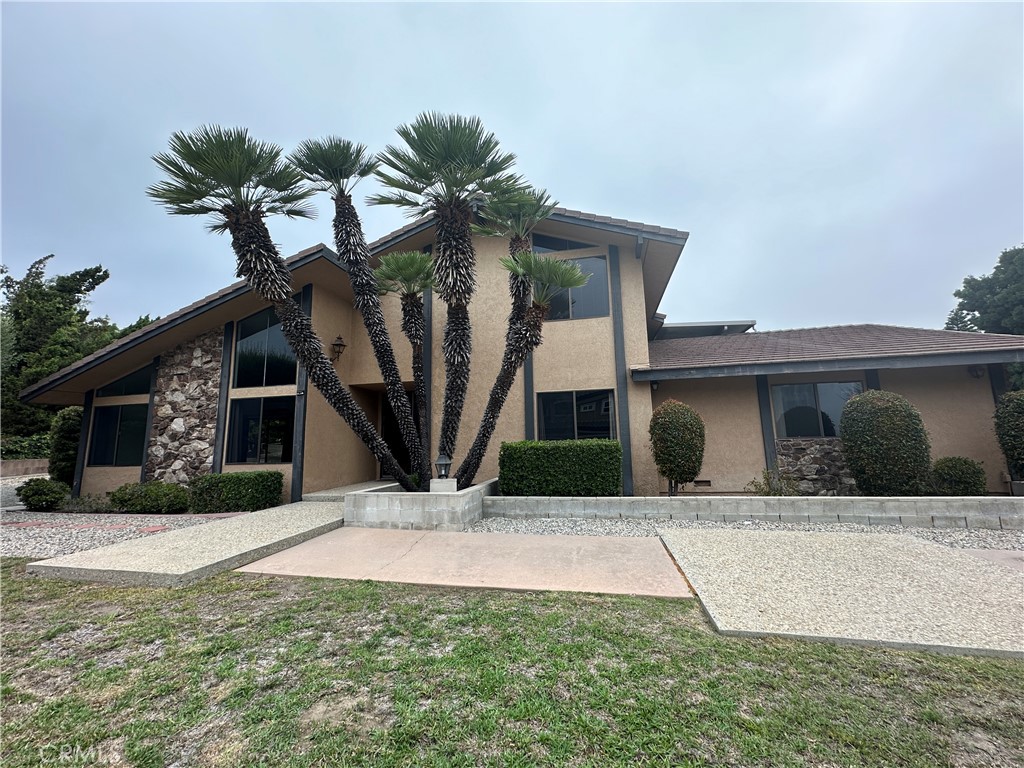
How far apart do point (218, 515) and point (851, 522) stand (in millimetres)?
11624

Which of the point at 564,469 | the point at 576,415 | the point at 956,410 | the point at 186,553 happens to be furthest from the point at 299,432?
the point at 956,410

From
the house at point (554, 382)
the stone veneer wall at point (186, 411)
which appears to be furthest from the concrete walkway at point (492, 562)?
the stone veneer wall at point (186, 411)

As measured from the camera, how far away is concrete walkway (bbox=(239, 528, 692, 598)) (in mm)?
4457

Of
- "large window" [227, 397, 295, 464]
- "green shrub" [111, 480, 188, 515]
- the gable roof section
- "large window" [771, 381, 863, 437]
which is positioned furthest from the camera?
"large window" [227, 397, 295, 464]

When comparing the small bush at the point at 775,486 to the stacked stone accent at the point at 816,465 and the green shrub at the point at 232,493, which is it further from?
the green shrub at the point at 232,493

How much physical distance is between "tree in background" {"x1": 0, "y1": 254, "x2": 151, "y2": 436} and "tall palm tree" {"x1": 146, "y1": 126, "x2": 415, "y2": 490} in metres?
18.9

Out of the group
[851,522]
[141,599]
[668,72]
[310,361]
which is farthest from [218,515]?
[668,72]

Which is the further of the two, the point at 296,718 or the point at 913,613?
the point at 913,613

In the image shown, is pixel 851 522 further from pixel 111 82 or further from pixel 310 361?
pixel 111 82

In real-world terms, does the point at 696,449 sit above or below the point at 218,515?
above

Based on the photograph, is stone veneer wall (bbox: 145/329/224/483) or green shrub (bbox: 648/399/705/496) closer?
green shrub (bbox: 648/399/705/496)

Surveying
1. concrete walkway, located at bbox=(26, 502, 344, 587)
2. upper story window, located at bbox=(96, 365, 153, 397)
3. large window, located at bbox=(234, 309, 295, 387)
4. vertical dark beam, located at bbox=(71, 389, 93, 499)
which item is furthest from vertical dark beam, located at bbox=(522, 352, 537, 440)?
vertical dark beam, located at bbox=(71, 389, 93, 499)

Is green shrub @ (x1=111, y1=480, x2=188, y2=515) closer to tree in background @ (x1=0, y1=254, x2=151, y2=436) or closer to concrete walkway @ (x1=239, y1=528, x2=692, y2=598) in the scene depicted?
concrete walkway @ (x1=239, y1=528, x2=692, y2=598)

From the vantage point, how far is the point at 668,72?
1151cm
